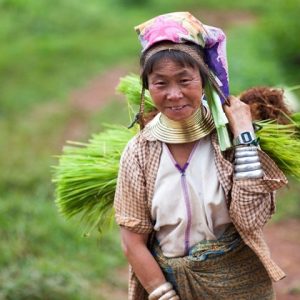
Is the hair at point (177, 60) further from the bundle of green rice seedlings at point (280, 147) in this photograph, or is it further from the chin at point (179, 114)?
the bundle of green rice seedlings at point (280, 147)

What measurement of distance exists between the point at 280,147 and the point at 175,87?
418 mm

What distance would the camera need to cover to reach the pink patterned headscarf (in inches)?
84.5

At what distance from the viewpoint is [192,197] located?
7.32 feet

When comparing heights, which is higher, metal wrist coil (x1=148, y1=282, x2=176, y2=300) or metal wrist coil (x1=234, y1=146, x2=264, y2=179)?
metal wrist coil (x1=234, y1=146, x2=264, y2=179)

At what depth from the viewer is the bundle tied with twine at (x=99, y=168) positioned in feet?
8.59

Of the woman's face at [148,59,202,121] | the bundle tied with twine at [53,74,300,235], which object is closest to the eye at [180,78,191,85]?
the woman's face at [148,59,202,121]

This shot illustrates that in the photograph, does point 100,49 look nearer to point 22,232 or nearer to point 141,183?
point 22,232

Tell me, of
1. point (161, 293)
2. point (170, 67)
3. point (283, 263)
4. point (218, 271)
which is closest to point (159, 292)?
point (161, 293)

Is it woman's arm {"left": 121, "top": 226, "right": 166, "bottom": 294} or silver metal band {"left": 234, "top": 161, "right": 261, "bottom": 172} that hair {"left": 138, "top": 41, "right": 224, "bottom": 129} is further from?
woman's arm {"left": 121, "top": 226, "right": 166, "bottom": 294}

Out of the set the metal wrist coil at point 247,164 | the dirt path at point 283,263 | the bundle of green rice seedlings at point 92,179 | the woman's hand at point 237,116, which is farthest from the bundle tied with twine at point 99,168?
the dirt path at point 283,263

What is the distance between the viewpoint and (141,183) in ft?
7.43

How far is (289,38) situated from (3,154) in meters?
3.14

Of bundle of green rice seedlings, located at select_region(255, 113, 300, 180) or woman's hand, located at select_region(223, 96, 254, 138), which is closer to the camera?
woman's hand, located at select_region(223, 96, 254, 138)

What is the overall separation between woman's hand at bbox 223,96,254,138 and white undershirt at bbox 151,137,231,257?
83 mm
